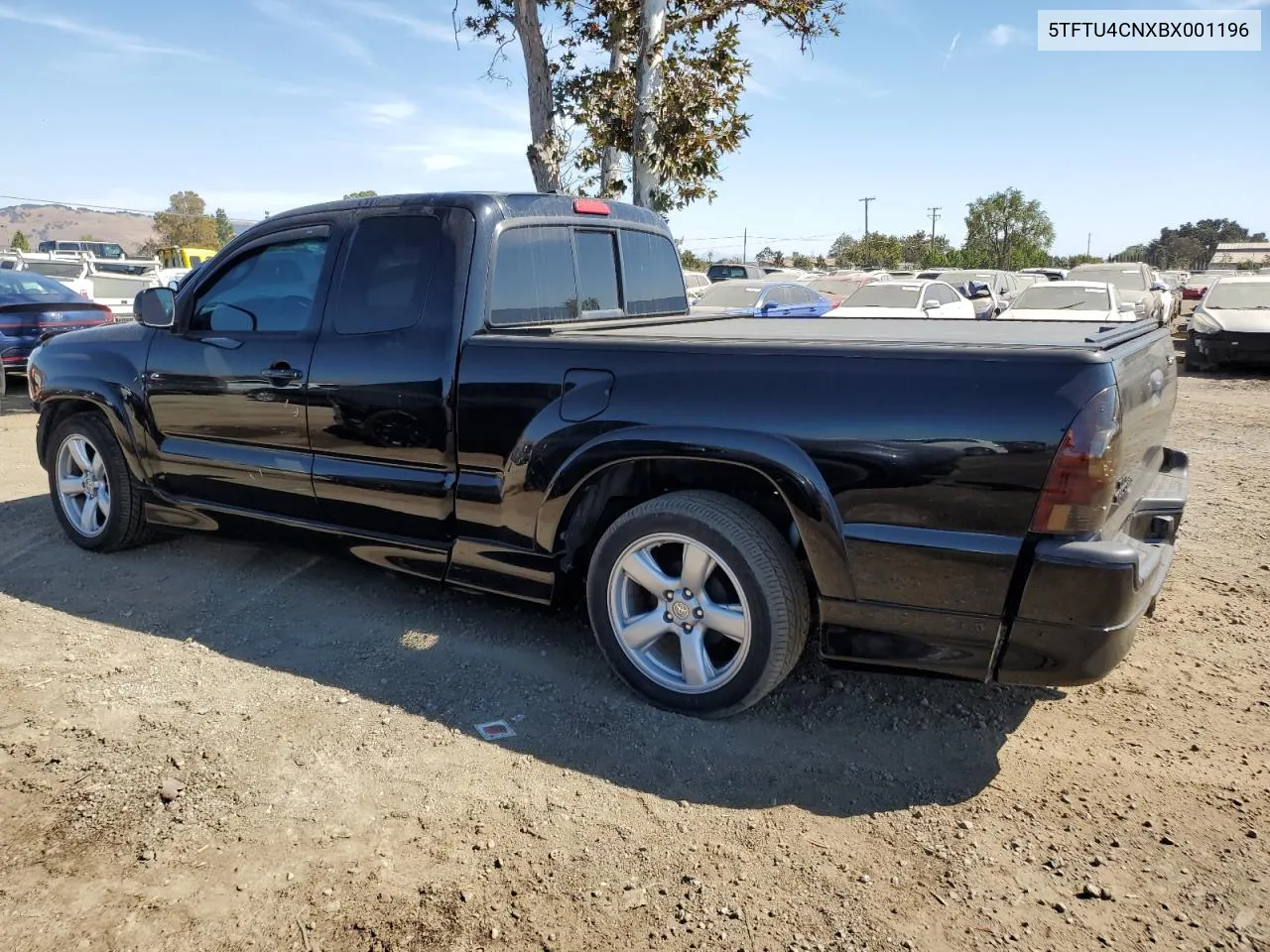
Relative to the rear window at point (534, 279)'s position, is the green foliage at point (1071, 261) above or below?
above

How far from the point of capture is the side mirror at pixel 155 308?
459 centimetres

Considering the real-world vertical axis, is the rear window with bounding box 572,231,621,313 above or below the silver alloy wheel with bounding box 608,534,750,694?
above

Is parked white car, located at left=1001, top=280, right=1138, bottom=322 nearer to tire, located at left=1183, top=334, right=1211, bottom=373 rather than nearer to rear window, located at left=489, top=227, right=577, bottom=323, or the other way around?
tire, located at left=1183, top=334, right=1211, bottom=373

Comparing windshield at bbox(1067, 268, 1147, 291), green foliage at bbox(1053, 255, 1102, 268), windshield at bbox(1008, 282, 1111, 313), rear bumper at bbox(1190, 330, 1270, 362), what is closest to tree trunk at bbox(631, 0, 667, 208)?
windshield at bbox(1008, 282, 1111, 313)

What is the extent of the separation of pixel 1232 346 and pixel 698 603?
49.2 feet

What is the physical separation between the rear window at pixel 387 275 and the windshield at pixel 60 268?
1629cm

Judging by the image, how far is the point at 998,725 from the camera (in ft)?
11.0

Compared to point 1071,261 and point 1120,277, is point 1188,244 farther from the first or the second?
point 1120,277

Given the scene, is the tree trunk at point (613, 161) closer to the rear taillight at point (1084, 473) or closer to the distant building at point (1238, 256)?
the rear taillight at point (1084, 473)

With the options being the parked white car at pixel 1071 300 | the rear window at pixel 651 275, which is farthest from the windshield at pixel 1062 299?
the rear window at pixel 651 275

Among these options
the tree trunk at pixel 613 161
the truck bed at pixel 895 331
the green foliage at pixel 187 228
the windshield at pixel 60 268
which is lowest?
the truck bed at pixel 895 331

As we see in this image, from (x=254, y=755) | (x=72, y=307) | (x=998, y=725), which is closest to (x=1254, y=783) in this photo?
(x=998, y=725)

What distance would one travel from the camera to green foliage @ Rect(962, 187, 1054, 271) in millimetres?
65375

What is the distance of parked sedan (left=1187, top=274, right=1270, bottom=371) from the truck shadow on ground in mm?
14018
